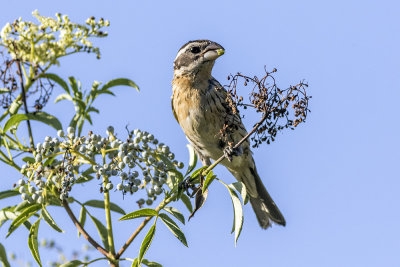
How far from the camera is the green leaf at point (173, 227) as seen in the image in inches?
119

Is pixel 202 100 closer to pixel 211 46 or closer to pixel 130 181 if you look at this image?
pixel 211 46

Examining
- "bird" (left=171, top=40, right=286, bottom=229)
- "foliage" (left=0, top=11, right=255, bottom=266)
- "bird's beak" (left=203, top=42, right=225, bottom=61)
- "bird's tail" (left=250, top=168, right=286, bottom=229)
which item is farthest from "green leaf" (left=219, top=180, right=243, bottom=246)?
"bird's tail" (left=250, top=168, right=286, bottom=229)

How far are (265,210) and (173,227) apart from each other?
4.11m

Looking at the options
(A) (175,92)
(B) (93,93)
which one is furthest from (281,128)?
(A) (175,92)

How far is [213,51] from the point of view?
219 inches

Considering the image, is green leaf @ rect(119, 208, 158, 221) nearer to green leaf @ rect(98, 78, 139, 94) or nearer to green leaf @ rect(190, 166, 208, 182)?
green leaf @ rect(190, 166, 208, 182)

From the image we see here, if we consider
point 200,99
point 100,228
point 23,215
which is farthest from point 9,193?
point 200,99

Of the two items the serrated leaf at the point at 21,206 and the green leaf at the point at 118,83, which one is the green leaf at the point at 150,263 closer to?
the serrated leaf at the point at 21,206

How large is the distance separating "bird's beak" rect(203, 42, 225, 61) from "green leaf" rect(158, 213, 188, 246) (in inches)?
101

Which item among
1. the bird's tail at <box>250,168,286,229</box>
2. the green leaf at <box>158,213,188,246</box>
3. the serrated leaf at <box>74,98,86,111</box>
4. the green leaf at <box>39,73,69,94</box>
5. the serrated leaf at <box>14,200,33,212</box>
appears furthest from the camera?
the bird's tail at <box>250,168,286,229</box>

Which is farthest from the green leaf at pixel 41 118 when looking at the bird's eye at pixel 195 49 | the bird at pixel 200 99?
the bird's eye at pixel 195 49

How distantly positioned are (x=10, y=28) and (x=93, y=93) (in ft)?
2.42

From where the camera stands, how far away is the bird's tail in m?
7.05

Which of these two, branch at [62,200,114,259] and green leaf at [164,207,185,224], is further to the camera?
green leaf at [164,207,185,224]
